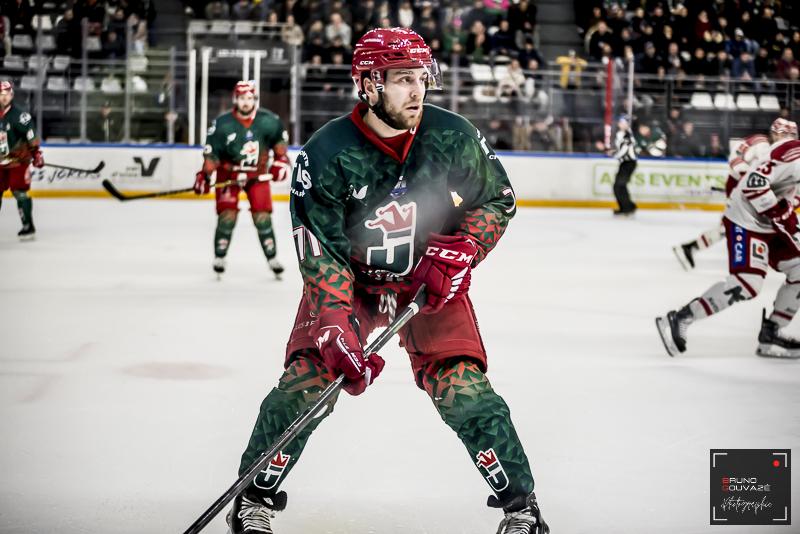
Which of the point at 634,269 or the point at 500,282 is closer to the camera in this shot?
the point at 500,282

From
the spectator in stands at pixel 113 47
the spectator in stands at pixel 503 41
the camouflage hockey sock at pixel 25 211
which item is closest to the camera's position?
the camouflage hockey sock at pixel 25 211

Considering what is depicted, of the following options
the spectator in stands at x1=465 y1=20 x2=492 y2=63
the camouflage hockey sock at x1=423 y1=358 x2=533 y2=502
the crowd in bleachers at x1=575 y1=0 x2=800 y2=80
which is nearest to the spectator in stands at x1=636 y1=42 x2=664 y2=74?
the crowd in bleachers at x1=575 y1=0 x2=800 y2=80

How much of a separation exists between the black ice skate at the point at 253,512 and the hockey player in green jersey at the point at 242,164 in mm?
4815

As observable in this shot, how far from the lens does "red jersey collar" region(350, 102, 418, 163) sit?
2400mm

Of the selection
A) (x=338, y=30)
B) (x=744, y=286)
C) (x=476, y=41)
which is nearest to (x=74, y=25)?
(x=338, y=30)

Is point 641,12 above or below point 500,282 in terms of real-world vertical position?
above

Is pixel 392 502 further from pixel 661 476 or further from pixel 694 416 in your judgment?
pixel 694 416

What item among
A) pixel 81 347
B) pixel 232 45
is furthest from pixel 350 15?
pixel 81 347

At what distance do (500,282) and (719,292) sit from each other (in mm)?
2457

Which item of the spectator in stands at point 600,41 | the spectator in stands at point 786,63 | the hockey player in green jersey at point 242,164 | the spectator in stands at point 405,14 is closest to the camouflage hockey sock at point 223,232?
the hockey player in green jersey at point 242,164

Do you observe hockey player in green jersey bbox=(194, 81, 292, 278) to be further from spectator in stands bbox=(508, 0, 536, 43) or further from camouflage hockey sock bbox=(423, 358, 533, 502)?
spectator in stands bbox=(508, 0, 536, 43)

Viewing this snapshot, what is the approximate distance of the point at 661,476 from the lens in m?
3.18

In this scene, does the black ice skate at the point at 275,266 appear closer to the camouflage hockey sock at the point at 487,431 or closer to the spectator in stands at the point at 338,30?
the camouflage hockey sock at the point at 487,431

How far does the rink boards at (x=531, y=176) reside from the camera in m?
12.5
